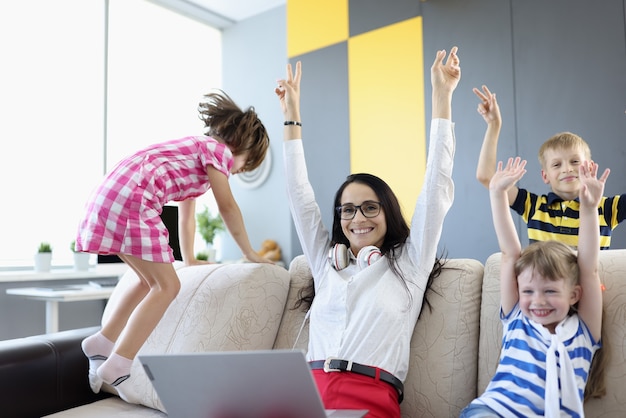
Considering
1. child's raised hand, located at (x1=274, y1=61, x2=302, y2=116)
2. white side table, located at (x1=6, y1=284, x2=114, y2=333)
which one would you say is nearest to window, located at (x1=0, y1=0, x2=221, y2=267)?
white side table, located at (x1=6, y1=284, x2=114, y2=333)

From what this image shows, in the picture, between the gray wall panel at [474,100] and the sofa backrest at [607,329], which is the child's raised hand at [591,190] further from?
the gray wall panel at [474,100]

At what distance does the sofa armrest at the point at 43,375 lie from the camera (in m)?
1.63

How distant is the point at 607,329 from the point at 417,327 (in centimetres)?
47

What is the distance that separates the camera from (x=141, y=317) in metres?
1.71

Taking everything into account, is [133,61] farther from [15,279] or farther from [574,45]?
[574,45]

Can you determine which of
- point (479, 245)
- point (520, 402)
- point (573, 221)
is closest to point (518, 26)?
point (479, 245)

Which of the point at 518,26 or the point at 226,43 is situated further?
the point at 226,43

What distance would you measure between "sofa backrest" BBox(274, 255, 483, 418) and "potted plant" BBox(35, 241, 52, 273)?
3.03m

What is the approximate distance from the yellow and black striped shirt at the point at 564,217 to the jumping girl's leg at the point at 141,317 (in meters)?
1.26

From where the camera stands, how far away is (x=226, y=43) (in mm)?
5520

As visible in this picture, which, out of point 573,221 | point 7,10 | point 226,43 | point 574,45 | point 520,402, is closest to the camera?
point 520,402

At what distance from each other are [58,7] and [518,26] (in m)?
3.34

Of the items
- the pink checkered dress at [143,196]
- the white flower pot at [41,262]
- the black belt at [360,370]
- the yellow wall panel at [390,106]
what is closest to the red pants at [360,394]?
the black belt at [360,370]

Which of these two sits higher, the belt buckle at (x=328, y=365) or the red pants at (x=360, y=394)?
the belt buckle at (x=328, y=365)
